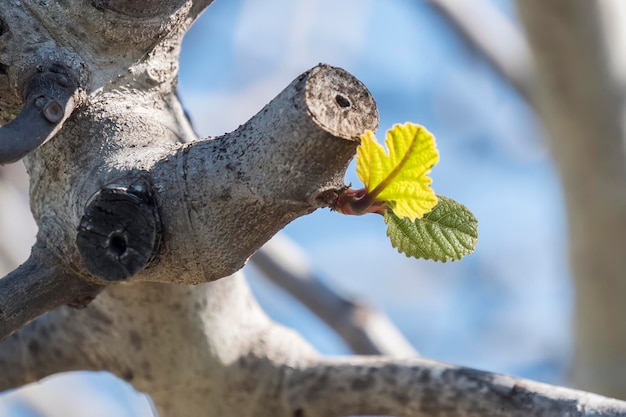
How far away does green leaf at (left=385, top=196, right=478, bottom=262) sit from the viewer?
79 centimetres

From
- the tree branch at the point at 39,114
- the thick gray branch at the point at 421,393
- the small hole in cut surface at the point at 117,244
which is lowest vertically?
the small hole in cut surface at the point at 117,244

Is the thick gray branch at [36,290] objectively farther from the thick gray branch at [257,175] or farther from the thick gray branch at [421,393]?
the thick gray branch at [421,393]

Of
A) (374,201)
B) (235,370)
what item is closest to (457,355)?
(235,370)

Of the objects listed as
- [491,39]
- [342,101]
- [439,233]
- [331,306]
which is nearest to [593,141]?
[331,306]

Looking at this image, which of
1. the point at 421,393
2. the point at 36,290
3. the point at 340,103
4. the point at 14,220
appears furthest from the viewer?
the point at 14,220

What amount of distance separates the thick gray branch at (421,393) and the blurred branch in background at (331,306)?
0.71m

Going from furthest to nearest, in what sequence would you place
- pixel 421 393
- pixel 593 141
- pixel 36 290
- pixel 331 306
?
pixel 593 141 < pixel 331 306 < pixel 421 393 < pixel 36 290

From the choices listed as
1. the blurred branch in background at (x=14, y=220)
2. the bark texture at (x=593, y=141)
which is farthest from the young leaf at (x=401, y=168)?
the blurred branch in background at (x=14, y=220)

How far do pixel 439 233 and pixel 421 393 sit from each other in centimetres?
31

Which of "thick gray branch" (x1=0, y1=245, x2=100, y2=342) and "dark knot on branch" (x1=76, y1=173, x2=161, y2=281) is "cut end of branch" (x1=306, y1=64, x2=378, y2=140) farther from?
"thick gray branch" (x1=0, y1=245, x2=100, y2=342)

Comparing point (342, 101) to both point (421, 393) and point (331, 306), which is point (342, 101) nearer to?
point (421, 393)

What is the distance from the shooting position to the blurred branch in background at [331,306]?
189cm

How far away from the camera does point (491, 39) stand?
3.25 metres

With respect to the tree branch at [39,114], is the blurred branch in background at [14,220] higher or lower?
higher
